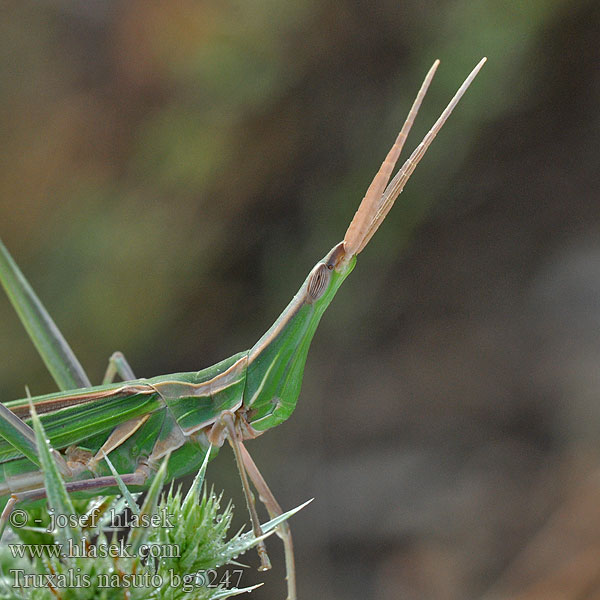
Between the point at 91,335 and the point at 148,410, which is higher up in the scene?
the point at 91,335

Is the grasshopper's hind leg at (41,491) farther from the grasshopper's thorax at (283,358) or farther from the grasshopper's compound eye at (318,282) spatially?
the grasshopper's compound eye at (318,282)

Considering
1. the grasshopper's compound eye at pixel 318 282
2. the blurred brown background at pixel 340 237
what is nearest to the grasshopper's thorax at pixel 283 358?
the grasshopper's compound eye at pixel 318 282

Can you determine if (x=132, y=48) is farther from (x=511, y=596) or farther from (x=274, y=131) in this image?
(x=511, y=596)

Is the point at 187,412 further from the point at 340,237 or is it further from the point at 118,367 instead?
the point at 340,237

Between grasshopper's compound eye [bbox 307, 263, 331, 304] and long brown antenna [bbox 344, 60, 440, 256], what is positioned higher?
long brown antenna [bbox 344, 60, 440, 256]

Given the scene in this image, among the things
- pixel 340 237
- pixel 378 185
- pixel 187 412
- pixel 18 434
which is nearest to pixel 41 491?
pixel 18 434

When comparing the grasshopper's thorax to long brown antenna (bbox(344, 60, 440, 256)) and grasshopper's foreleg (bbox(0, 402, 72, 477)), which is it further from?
grasshopper's foreleg (bbox(0, 402, 72, 477))

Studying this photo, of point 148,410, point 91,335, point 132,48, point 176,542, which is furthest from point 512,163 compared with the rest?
point 176,542

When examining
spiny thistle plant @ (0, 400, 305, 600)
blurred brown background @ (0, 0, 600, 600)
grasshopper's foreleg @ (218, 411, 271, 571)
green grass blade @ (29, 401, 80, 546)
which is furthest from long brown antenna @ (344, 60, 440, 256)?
blurred brown background @ (0, 0, 600, 600)
